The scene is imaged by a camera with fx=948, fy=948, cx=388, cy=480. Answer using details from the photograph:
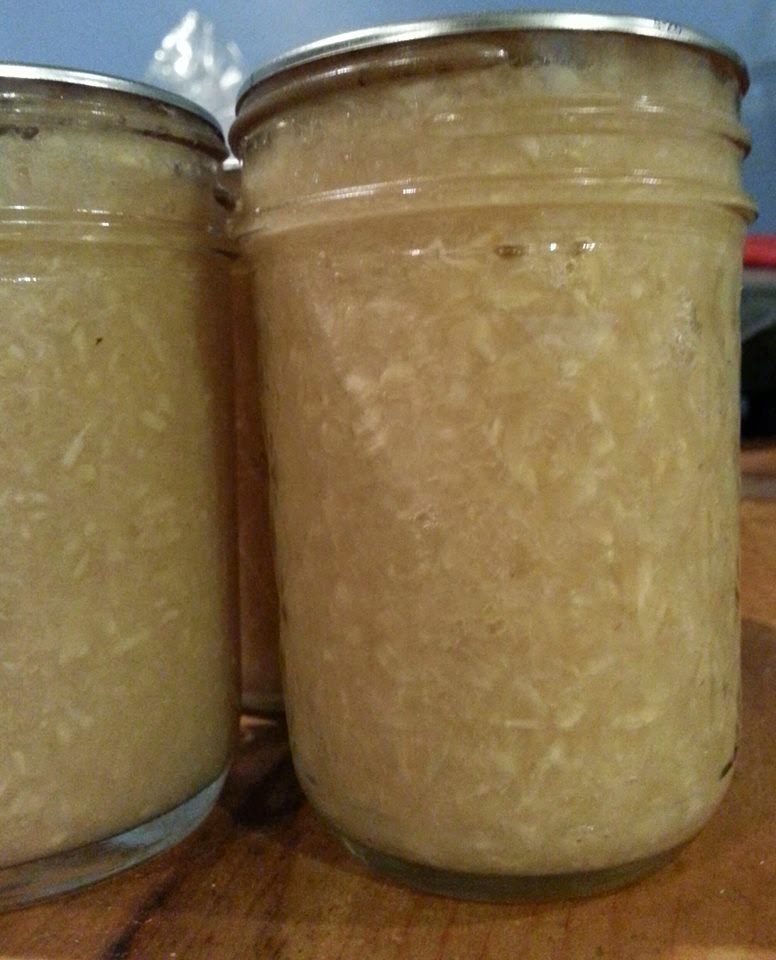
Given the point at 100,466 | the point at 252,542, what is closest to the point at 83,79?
the point at 100,466

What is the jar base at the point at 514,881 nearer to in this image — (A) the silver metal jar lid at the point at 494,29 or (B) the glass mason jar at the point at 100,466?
(B) the glass mason jar at the point at 100,466

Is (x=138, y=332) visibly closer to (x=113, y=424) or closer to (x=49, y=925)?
(x=113, y=424)

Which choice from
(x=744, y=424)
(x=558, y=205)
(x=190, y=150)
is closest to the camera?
(x=558, y=205)

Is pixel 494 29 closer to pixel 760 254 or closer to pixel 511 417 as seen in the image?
pixel 511 417

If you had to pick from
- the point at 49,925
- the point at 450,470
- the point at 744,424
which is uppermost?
the point at 450,470

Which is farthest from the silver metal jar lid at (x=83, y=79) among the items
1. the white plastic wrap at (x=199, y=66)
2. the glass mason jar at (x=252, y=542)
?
the white plastic wrap at (x=199, y=66)

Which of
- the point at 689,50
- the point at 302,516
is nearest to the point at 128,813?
the point at 302,516
